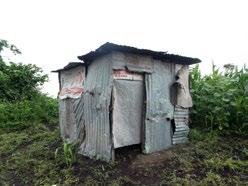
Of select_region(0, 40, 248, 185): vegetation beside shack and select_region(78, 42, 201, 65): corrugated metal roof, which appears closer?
select_region(0, 40, 248, 185): vegetation beside shack

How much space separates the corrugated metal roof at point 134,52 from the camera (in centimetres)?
496

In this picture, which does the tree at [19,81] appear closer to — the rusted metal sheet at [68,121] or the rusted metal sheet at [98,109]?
the rusted metal sheet at [68,121]

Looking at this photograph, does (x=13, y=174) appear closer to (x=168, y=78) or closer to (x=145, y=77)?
(x=145, y=77)

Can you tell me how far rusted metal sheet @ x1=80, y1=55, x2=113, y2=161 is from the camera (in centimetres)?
516

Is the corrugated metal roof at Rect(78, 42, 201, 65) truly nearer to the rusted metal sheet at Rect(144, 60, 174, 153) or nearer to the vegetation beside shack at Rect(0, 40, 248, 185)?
the rusted metal sheet at Rect(144, 60, 174, 153)

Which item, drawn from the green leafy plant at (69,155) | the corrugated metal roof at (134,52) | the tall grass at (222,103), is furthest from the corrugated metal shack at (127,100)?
the tall grass at (222,103)

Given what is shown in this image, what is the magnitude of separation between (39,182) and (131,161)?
71.9 inches

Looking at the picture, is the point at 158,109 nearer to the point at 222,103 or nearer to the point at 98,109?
the point at 98,109

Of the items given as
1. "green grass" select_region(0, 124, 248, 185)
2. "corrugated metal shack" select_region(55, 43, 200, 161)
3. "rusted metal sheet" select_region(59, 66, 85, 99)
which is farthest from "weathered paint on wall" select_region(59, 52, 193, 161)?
"green grass" select_region(0, 124, 248, 185)

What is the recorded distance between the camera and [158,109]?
5.80 meters

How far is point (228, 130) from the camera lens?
6.50 metres

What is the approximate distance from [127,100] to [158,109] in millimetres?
850

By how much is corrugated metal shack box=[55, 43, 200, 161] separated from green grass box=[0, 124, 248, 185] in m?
0.34

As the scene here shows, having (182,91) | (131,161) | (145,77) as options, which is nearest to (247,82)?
(182,91)
